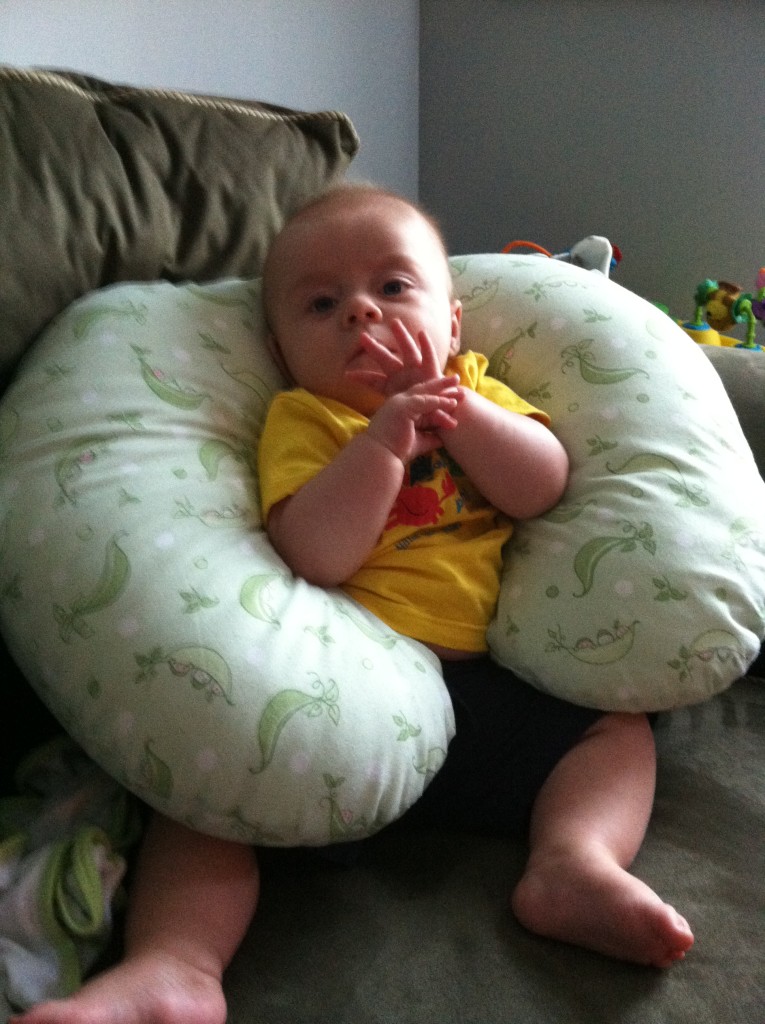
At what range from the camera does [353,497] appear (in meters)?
0.85

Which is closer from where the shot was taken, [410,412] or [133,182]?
[410,412]

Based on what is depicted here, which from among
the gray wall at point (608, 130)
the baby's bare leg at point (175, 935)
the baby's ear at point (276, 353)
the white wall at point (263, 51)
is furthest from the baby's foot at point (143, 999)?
the gray wall at point (608, 130)

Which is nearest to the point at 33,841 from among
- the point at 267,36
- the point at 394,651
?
the point at 394,651

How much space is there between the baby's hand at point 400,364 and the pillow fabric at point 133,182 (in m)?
0.26

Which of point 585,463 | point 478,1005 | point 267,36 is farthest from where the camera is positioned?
point 267,36

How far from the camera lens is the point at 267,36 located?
5.17ft

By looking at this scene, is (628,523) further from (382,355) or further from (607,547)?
(382,355)

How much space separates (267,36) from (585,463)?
1063 millimetres

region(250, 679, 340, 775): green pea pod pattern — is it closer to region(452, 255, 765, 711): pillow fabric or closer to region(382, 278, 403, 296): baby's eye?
region(452, 255, 765, 711): pillow fabric

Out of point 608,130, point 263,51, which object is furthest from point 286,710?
point 608,130

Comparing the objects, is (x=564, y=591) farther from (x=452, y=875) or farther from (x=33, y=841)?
(x=33, y=841)

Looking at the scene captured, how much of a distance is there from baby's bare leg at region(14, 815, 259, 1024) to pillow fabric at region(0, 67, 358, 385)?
0.47 metres

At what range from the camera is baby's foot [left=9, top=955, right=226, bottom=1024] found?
23.3 inches

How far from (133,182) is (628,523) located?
0.61m
